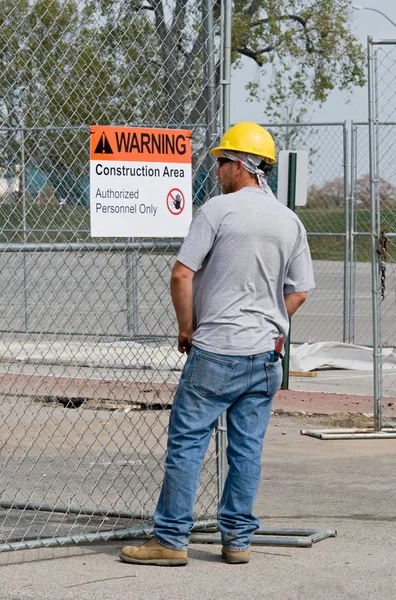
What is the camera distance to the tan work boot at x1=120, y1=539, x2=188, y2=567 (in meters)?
5.05

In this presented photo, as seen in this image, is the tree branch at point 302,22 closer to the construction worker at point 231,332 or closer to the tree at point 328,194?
the tree at point 328,194

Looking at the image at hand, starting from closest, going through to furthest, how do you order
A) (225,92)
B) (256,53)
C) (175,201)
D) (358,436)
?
1. (175,201)
2. (225,92)
3. (358,436)
4. (256,53)

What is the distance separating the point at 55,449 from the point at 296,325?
30.2 feet

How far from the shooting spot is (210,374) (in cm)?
495

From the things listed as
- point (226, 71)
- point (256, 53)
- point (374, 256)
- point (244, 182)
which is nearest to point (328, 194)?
point (374, 256)

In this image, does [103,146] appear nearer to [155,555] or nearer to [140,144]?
[140,144]

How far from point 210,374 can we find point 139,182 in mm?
1085

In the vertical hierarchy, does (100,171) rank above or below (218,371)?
above

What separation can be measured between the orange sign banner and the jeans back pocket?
3.67ft

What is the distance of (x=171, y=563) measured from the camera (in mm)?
5062

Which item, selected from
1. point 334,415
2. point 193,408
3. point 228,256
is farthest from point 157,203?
point 334,415

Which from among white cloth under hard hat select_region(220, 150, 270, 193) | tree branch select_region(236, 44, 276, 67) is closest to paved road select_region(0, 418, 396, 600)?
white cloth under hard hat select_region(220, 150, 270, 193)

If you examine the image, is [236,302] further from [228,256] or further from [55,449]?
[55,449]

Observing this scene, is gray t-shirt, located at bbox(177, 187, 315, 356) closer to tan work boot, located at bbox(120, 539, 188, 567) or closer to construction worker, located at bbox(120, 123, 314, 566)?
construction worker, located at bbox(120, 123, 314, 566)
